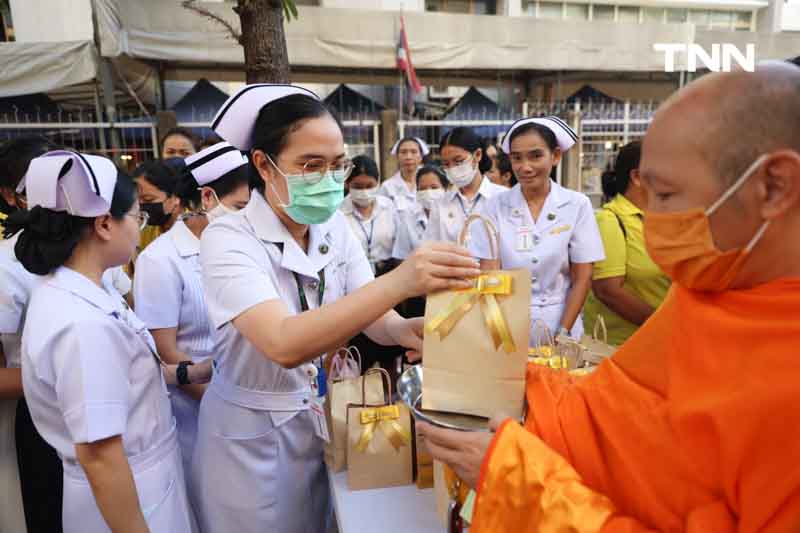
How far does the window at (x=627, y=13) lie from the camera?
51.7ft

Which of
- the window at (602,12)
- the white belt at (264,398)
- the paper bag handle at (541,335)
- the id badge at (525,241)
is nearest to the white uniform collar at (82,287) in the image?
the white belt at (264,398)

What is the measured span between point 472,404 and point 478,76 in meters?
11.7

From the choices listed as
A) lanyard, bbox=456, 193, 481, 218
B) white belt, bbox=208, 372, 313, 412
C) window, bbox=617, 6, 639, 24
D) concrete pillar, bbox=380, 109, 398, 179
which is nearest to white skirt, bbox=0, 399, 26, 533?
white belt, bbox=208, 372, 313, 412

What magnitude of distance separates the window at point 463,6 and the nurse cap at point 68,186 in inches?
546

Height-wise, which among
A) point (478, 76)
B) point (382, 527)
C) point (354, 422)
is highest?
point (478, 76)

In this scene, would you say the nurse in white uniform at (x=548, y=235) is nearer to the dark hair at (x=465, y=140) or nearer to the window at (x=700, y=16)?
the dark hair at (x=465, y=140)

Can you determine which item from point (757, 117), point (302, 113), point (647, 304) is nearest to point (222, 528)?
point (302, 113)

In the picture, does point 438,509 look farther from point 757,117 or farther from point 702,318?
point 757,117

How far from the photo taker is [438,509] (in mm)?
1455

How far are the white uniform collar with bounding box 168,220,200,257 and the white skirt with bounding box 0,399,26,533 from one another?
895 millimetres

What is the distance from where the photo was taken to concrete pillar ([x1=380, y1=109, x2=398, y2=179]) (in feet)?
27.0

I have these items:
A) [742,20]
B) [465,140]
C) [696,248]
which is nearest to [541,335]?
[696,248]

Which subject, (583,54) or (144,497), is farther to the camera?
(583,54)

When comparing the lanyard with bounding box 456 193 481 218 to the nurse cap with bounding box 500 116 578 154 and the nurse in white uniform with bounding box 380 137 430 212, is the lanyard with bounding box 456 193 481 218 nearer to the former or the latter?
the nurse cap with bounding box 500 116 578 154
